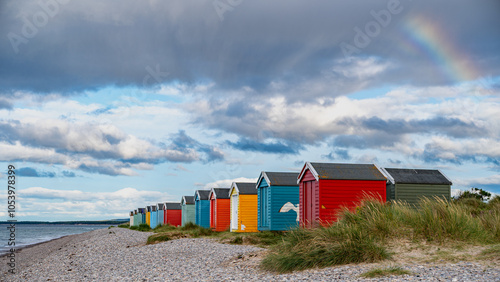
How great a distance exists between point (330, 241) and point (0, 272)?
14.7m

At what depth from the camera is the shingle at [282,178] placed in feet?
74.7

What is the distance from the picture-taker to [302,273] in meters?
9.52

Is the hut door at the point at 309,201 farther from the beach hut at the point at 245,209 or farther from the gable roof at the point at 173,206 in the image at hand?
the gable roof at the point at 173,206

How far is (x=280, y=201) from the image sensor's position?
74.4ft

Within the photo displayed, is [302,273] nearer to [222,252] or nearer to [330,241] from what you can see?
[330,241]

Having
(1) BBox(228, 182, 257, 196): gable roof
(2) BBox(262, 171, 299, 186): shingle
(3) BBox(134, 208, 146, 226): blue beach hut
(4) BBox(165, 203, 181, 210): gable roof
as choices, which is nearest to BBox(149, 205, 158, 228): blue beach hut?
(4) BBox(165, 203, 181, 210): gable roof

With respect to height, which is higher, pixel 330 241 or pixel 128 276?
→ pixel 330 241

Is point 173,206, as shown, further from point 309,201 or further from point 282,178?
point 309,201

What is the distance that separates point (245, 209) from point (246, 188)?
134 centimetres

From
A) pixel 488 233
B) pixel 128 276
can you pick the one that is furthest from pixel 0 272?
pixel 488 233

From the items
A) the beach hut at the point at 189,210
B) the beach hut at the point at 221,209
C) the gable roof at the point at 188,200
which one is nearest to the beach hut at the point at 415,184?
the beach hut at the point at 221,209

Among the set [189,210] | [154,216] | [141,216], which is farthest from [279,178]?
[141,216]

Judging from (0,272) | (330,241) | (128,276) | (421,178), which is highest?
(421,178)

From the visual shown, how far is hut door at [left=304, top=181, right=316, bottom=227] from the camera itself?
18.6m
